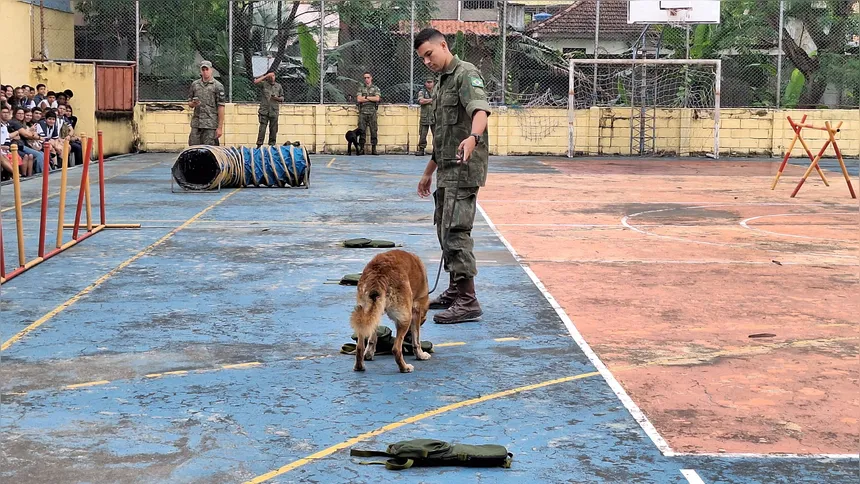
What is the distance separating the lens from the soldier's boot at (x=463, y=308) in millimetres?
8375

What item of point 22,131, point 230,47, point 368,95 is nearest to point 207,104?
point 22,131

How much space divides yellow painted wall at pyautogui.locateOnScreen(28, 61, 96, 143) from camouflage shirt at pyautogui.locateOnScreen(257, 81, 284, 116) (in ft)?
13.1

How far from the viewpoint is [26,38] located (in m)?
25.5

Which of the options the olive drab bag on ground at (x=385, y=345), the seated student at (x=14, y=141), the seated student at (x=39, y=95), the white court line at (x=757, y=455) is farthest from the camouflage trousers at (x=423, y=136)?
the white court line at (x=757, y=455)

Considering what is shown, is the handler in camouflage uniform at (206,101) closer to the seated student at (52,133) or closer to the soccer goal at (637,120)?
the seated student at (52,133)

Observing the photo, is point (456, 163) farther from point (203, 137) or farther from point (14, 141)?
point (14, 141)

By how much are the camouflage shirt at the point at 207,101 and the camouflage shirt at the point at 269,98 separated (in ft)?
24.6

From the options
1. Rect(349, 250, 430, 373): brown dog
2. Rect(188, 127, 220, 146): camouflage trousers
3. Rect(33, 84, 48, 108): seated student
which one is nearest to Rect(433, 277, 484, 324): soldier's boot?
Rect(349, 250, 430, 373): brown dog

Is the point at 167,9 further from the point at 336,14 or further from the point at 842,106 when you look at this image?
the point at 842,106

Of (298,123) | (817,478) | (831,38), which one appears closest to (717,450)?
(817,478)

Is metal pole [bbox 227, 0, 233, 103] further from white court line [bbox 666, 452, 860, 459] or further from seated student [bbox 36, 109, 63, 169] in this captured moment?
white court line [bbox 666, 452, 860, 459]

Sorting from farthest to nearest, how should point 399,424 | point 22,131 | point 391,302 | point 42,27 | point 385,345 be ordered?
1. point 42,27
2. point 22,131
3. point 385,345
4. point 391,302
5. point 399,424

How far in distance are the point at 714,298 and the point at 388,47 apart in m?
21.1

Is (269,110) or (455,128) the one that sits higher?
(269,110)
